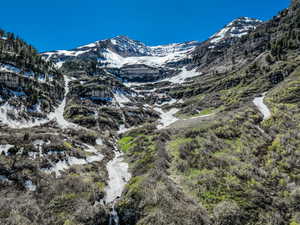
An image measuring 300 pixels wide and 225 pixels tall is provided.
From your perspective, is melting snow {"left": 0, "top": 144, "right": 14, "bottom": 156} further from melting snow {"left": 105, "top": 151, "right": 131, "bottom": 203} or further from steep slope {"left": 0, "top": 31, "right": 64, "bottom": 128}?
steep slope {"left": 0, "top": 31, "right": 64, "bottom": 128}

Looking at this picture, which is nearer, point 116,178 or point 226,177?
point 226,177

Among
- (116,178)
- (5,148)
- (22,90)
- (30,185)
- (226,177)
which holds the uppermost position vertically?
(22,90)

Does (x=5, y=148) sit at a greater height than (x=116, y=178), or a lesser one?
greater

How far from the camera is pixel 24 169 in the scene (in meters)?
21.9

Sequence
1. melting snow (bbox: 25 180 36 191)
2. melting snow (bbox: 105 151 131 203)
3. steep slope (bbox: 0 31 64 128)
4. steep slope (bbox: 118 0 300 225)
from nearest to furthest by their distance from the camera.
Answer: steep slope (bbox: 118 0 300 225)
melting snow (bbox: 25 180 36 191)
melting snow (bbox: 105 151 131 203)
steep slope (bbox: 0 31 64 128)

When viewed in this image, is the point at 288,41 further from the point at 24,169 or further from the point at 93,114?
the point at 24,169

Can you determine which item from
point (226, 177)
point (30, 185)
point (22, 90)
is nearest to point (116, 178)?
point (30, 185)

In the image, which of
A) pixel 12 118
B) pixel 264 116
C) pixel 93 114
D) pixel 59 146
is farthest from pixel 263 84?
pixel 12 118

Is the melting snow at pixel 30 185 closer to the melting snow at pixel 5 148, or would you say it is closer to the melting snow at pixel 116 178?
the melting snow at pixel 5 148

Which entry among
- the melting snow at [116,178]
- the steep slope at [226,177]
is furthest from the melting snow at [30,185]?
the steep slope at [226,177]

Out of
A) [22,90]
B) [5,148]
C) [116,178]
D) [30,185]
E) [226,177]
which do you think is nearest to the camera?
[30,185]

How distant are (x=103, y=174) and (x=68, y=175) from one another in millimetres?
5952

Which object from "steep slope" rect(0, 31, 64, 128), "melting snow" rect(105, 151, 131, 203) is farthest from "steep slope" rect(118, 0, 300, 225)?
"steep slope" rect(0, 31, 64, 128)

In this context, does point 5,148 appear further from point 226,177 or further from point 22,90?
point 22,90
